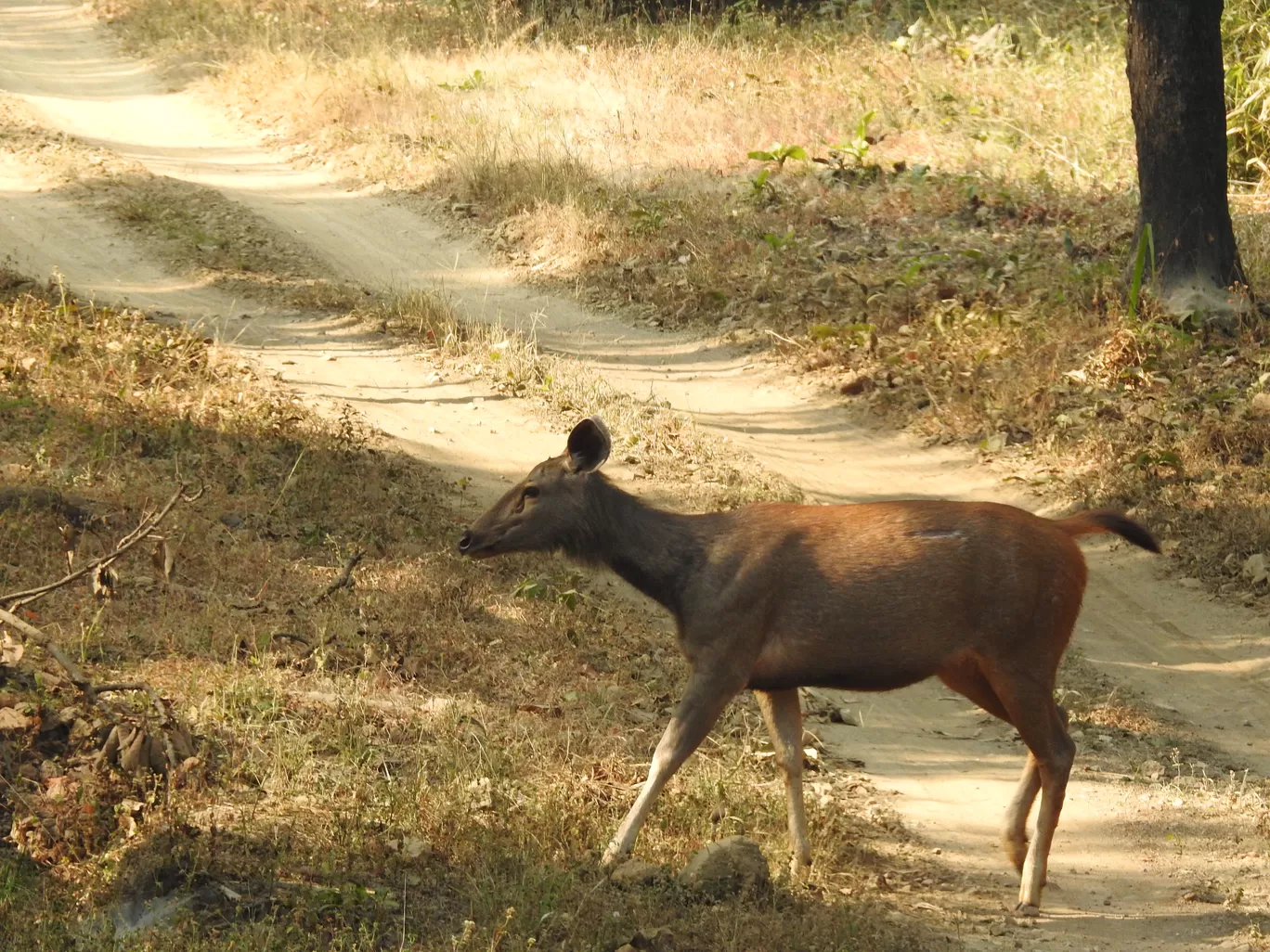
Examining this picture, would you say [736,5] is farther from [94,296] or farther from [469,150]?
[94,296]

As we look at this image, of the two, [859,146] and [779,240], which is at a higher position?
[859,146]

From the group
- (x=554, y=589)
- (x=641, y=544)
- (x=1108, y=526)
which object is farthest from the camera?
(x=554, y=589)

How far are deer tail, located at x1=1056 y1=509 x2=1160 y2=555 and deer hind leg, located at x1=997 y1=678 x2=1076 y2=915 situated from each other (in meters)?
0.79

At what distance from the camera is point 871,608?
21.6 feet

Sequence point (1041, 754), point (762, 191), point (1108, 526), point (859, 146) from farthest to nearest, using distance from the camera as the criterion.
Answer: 1. point (859, 146)
2. point (762, 191)
3. point (1108, 526)
4. point (1041, 754)

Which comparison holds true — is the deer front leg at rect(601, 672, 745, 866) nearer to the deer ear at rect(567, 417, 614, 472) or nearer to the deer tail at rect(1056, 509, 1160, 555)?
the deer ear at rect(567, 417, 614, 472)

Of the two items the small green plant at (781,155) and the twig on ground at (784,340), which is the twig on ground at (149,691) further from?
the small green plant at (781,155)

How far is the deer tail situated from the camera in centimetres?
698

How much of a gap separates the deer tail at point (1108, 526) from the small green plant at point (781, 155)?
11.4 metres

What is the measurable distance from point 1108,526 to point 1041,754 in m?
1.13

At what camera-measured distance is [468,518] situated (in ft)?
35.3

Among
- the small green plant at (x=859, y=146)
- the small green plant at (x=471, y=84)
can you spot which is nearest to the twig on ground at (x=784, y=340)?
the small green plant at (x=859, y=146)

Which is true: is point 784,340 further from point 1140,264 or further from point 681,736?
point 681,736

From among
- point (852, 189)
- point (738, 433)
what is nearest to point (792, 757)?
point (738, 433)
